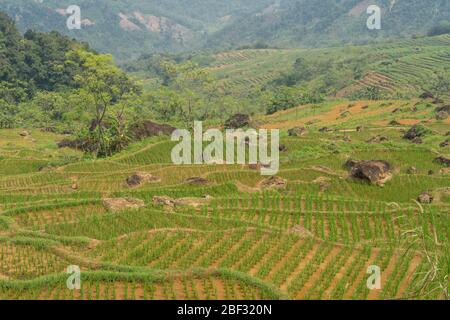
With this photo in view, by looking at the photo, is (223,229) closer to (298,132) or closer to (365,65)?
(298,132)

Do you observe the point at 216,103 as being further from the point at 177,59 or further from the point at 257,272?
the point at 177,59

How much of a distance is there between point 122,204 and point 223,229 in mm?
4691

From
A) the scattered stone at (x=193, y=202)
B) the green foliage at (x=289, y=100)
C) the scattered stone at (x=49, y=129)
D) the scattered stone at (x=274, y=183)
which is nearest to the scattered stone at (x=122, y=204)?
the scattered stone at (x=193, y=202)

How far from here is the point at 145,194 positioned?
76.7 feet

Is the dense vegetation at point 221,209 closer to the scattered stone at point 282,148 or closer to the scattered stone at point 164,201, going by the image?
the scattered stone at point 164,201

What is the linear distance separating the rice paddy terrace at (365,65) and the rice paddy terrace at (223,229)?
52498 millimetres

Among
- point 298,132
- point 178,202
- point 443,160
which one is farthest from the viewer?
point 298,132

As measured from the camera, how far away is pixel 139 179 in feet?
87.4

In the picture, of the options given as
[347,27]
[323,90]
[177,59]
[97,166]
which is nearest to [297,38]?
[347,27]

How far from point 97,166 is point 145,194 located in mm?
9192

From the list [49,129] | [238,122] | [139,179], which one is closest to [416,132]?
[238,122]

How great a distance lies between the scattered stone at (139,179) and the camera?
26337 millimetres

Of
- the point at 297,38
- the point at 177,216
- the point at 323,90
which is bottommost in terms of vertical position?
the point at 177,216

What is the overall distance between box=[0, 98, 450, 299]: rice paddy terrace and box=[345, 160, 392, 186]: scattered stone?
322mm
